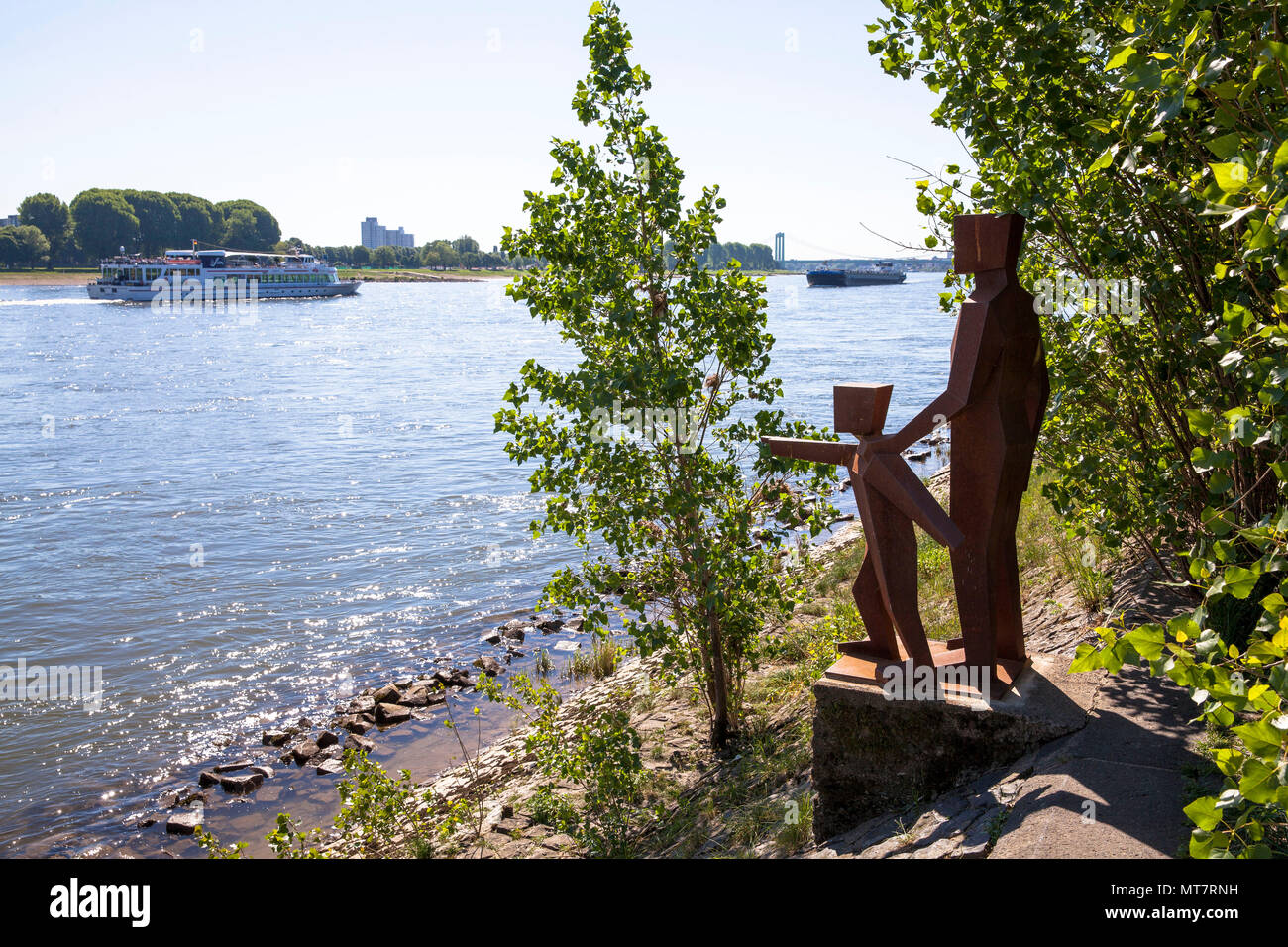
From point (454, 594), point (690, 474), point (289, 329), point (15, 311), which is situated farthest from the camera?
point (15, 311)

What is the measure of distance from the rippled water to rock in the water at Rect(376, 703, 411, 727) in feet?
3.87

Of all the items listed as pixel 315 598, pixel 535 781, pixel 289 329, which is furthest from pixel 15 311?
pixel 535 781

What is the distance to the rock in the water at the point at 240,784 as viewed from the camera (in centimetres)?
1023

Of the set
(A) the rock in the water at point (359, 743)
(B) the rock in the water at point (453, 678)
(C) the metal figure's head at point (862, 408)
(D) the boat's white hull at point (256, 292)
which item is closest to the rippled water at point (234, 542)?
(B) the rock in the water at point (453, 678)

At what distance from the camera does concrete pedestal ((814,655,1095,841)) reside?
5.32m

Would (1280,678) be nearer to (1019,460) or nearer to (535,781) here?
(1019,460)

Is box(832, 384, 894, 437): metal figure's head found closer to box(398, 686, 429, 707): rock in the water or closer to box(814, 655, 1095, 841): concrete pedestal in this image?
box(814, 655, 1095, 841): concrete pedestal

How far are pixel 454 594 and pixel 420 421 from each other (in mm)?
18857

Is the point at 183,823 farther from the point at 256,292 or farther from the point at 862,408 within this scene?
the point at 256,292

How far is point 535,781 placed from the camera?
8883 mm

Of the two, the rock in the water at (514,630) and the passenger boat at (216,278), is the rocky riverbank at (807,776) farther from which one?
the passenger boat at (216,278)

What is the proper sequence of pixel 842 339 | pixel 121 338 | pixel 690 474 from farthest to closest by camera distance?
pixel 121 338 → pixel 842 339 → pixel 690 474

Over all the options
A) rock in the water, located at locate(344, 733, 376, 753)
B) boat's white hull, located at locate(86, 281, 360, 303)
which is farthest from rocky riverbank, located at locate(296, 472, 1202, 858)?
boat's white hull, located at locate(86, 281, 360, 303)

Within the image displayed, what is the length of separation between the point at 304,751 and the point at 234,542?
10.2 metres
